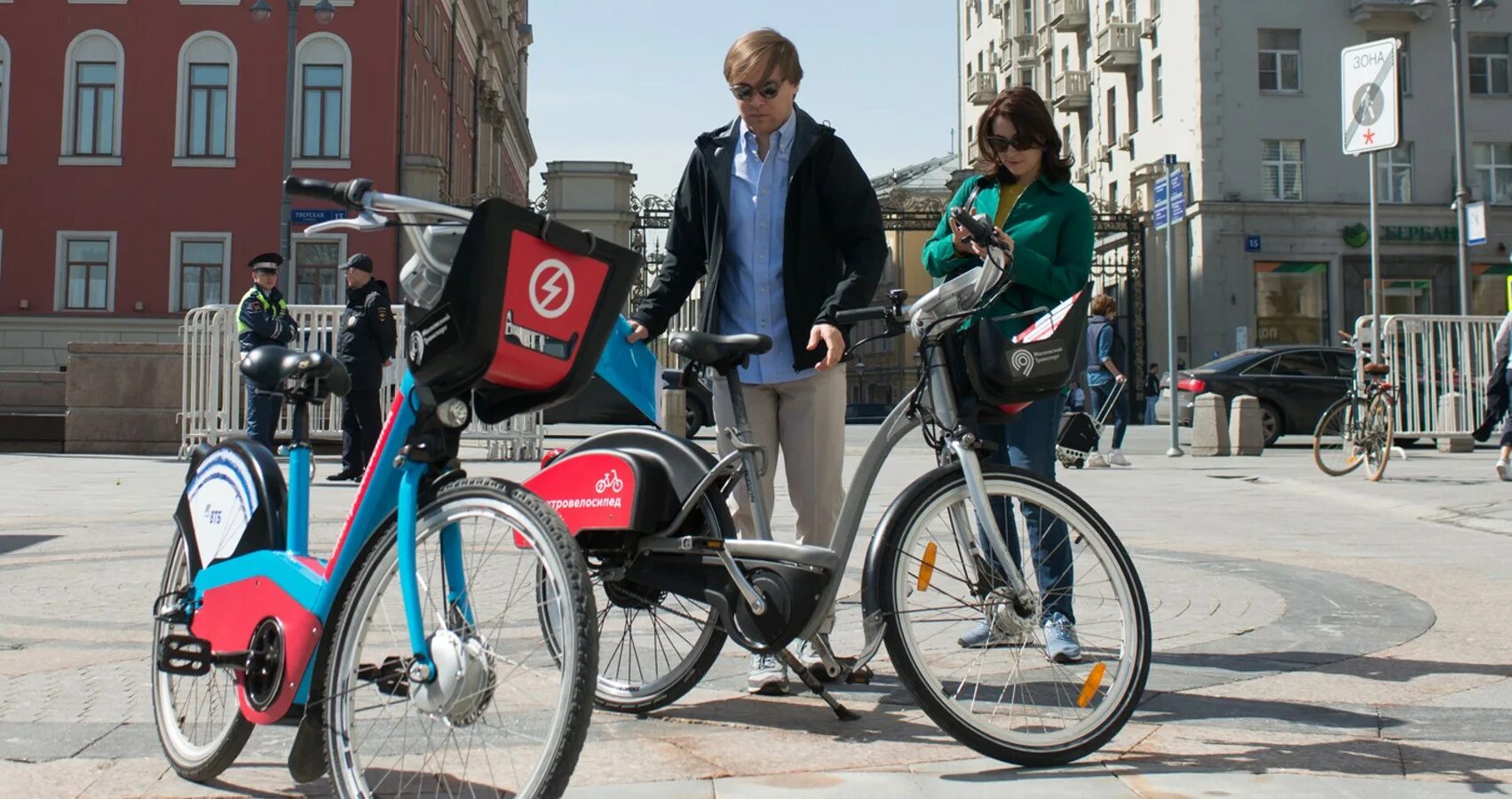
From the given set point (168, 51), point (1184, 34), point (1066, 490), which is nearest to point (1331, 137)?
point (1184, 34)

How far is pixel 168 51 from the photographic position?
35.3 m

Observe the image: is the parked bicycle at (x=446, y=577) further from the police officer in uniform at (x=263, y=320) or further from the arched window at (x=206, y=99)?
the arched window at (x=206, y=99)

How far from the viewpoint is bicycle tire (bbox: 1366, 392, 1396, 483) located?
1427 centimetres

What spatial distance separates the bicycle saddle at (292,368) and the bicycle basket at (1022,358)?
1510 mm

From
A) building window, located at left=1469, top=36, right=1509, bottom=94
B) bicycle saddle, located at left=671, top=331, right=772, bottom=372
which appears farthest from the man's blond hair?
building window, located at left=1469, top=36, right=1509, bottom=94

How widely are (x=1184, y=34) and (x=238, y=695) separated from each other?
4194 cm

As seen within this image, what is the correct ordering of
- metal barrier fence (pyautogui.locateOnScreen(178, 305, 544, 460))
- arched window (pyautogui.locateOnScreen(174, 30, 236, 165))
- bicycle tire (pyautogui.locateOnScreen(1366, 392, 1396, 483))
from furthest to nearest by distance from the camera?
arched window (pyautogui.locateOnScreen(174, 30, 236, 165))
metal barrier fence (pyautogui.locateOnScreen(178, 305, 544, 460))
bicycle tire (pyautogui.locateOnScreen(1366, 392, 1396, 483))

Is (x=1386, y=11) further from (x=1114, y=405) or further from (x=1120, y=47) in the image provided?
(x=1114, y=405)

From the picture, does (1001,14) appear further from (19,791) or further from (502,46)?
(19,791)

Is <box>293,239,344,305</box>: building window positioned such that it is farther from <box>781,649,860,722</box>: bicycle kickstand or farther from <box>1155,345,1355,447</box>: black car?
<box>781,649,860,722</box>: bicycle kickstand

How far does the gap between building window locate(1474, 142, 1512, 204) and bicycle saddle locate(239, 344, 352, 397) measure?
1712 inches

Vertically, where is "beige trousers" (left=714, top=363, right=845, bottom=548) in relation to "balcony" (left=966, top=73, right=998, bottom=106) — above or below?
below

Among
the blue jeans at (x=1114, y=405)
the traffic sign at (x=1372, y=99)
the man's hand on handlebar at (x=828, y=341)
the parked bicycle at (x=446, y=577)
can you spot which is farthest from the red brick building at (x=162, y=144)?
the parked bicycle at (x=446, y=577)

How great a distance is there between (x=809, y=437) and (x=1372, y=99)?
11.6 meters
